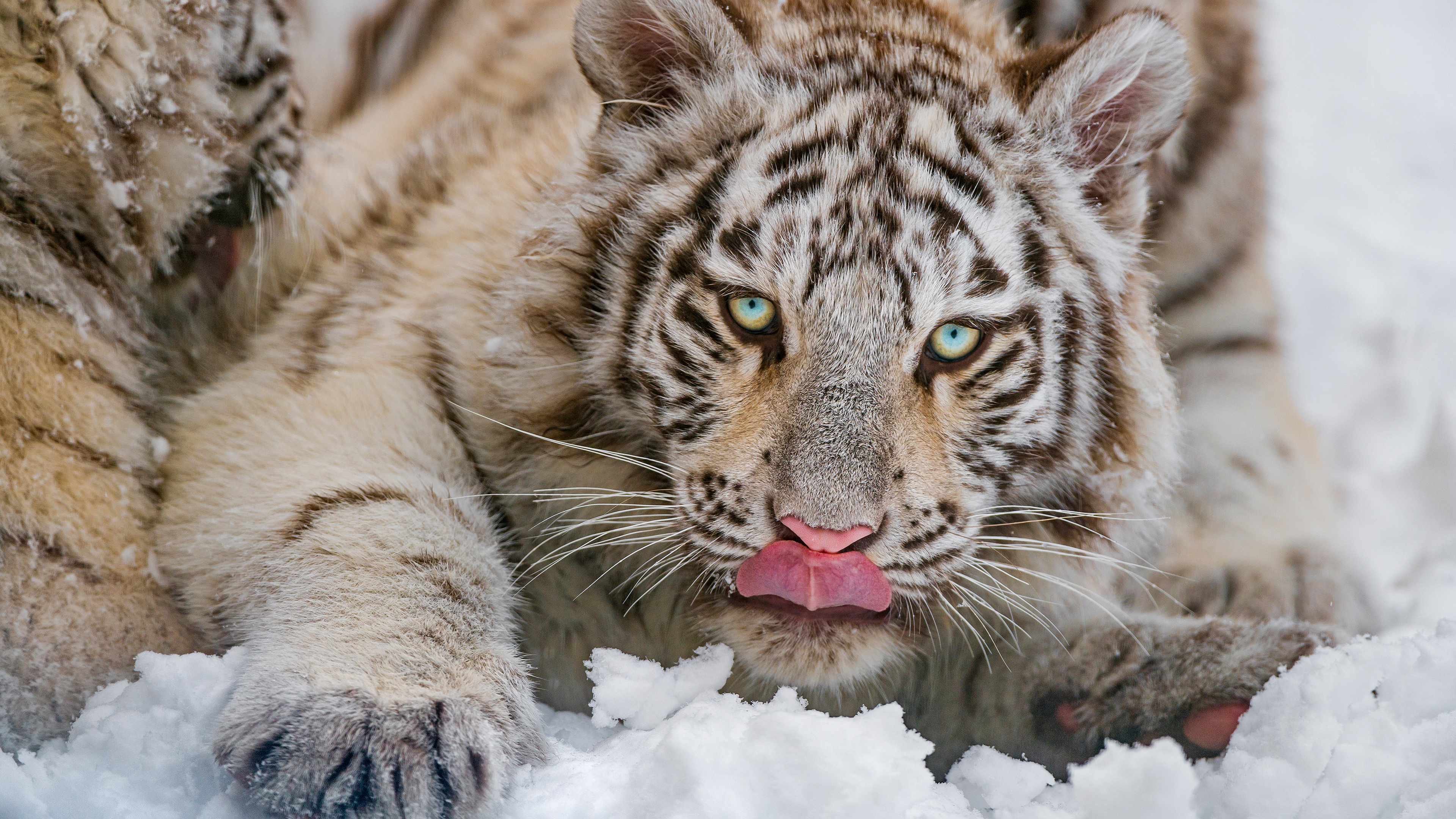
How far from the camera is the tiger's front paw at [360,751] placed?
3.32 ft

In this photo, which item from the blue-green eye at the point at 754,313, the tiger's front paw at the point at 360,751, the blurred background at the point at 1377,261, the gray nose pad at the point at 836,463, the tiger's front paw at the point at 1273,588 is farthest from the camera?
the blurred background at the point at 1377,261

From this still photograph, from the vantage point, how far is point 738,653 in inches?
52.0

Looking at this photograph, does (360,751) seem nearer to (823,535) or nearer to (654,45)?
(823,535)

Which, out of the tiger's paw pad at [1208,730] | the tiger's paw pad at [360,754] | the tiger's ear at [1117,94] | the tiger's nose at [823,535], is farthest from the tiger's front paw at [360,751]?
the tiger's ear at [1117,94]

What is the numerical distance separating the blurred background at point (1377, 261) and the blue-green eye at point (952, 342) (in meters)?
0.77

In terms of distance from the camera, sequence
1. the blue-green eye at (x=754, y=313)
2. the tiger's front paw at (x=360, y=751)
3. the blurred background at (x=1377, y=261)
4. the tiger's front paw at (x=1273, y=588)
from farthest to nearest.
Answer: the blurred background at (x=1377, y=261) → the tiger's front paw at (x=1273, y=588) → the blue-green eye at (x=754, y=313) → the tiger's front paw at (x=360, y=751)

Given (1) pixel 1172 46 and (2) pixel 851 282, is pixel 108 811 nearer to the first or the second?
(2) pixel 851 282

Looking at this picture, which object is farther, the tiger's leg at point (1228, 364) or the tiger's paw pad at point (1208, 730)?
the tiger's leg at point (1228, 364)

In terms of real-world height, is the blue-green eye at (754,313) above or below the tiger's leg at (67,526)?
above

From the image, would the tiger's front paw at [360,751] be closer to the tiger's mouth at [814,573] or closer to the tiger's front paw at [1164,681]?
the tiger's mouth at [814,573]

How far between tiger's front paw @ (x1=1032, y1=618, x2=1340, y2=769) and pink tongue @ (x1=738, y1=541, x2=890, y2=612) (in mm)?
309

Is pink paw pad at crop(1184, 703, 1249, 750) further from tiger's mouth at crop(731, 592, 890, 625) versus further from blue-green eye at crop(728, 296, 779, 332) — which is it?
blue-green eye at crop(728, 296, 779, 332)

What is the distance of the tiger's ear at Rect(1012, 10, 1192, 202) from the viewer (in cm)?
126

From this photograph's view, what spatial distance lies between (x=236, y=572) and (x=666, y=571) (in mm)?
487
